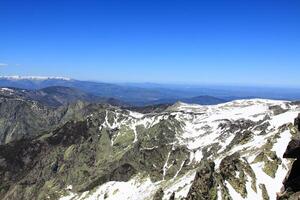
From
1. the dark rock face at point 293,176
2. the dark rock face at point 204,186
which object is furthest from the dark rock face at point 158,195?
the dark rock face at point 293,176

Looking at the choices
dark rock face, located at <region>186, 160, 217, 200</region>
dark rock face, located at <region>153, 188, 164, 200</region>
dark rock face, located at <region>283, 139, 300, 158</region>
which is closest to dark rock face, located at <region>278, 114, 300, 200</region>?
dark rock face, located at <region>283, 139, 300, 158</region>

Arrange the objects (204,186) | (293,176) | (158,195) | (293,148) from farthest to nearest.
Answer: (158,195), (204,186), (293,176), (293,148)

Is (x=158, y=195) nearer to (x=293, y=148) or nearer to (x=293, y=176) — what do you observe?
(x=293, y=176)

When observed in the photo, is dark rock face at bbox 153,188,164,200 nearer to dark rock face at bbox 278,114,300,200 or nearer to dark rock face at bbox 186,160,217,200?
dark rock face at bbox 186,160,217,200

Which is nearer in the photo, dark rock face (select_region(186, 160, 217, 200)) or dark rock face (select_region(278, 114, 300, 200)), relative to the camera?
dark rock face (select_region(278, 114, 300, 200))

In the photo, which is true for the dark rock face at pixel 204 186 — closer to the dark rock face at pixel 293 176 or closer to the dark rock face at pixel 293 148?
the dark rock face at pixel 293 176

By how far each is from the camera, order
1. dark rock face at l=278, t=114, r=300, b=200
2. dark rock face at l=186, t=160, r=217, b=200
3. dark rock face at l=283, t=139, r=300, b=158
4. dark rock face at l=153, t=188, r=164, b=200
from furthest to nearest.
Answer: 1. dark rock face at l=153, t=188, r=164, b=200
2. dark rock face at l=186, t=160, r=217, b=200
3. dark rock face at l=278, t=114, r=300, b=200
4. dark rock face at l=283, t=139, r=300, b=158

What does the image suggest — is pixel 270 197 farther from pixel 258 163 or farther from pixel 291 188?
pixel 291 188

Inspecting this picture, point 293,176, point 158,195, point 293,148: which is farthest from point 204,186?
point 293,148

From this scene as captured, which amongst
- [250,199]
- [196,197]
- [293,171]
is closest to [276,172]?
[250,199]
